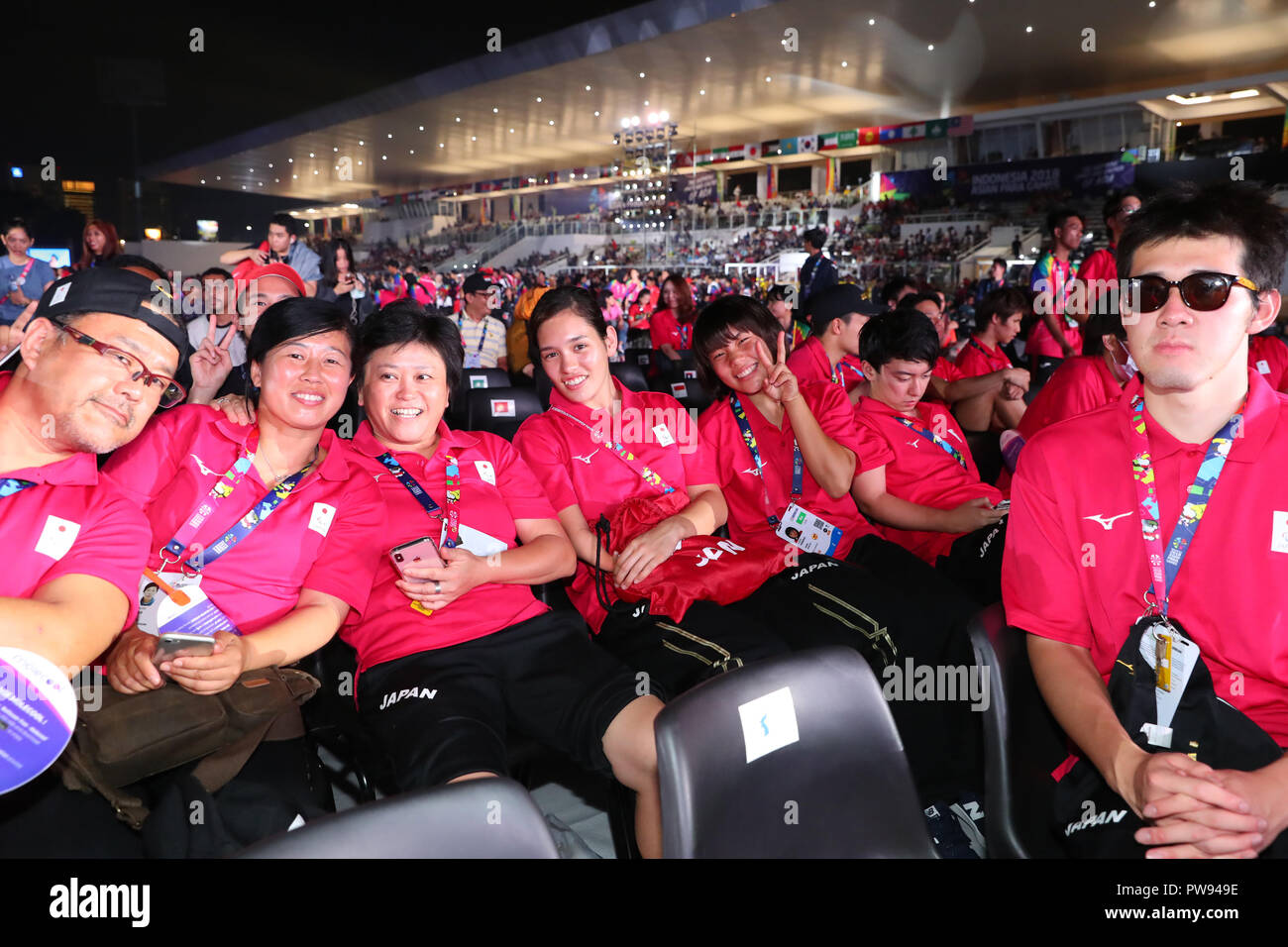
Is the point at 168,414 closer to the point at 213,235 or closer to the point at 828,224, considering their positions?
the point at 828,224

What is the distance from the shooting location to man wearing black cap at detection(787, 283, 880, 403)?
3.62 m

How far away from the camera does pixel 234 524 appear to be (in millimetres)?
1743

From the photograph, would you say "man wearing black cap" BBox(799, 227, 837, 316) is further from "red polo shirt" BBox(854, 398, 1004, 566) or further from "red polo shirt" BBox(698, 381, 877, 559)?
"red polo shirt" BBox(698, 381, 877, 559)

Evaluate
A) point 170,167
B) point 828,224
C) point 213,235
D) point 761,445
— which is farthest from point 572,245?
point 761,445

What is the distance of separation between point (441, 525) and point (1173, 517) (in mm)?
1561

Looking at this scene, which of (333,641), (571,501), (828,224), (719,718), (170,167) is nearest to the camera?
(719,718)

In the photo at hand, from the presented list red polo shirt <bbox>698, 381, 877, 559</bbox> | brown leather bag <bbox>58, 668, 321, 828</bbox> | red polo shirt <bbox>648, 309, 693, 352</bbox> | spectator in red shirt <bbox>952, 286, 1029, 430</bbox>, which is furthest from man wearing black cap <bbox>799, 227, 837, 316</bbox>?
brown leather bag <bbox>58, 668, 321, 828</bbox>

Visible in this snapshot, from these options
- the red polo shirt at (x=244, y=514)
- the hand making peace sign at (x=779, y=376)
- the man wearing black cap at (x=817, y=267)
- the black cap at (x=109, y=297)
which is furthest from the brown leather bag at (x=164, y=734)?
the man wearing black cap at (x=817, y=267)

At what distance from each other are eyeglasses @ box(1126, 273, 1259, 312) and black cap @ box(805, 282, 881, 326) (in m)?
2.35

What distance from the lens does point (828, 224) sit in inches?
969

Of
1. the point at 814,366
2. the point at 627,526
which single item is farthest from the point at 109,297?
the point at 814,366
